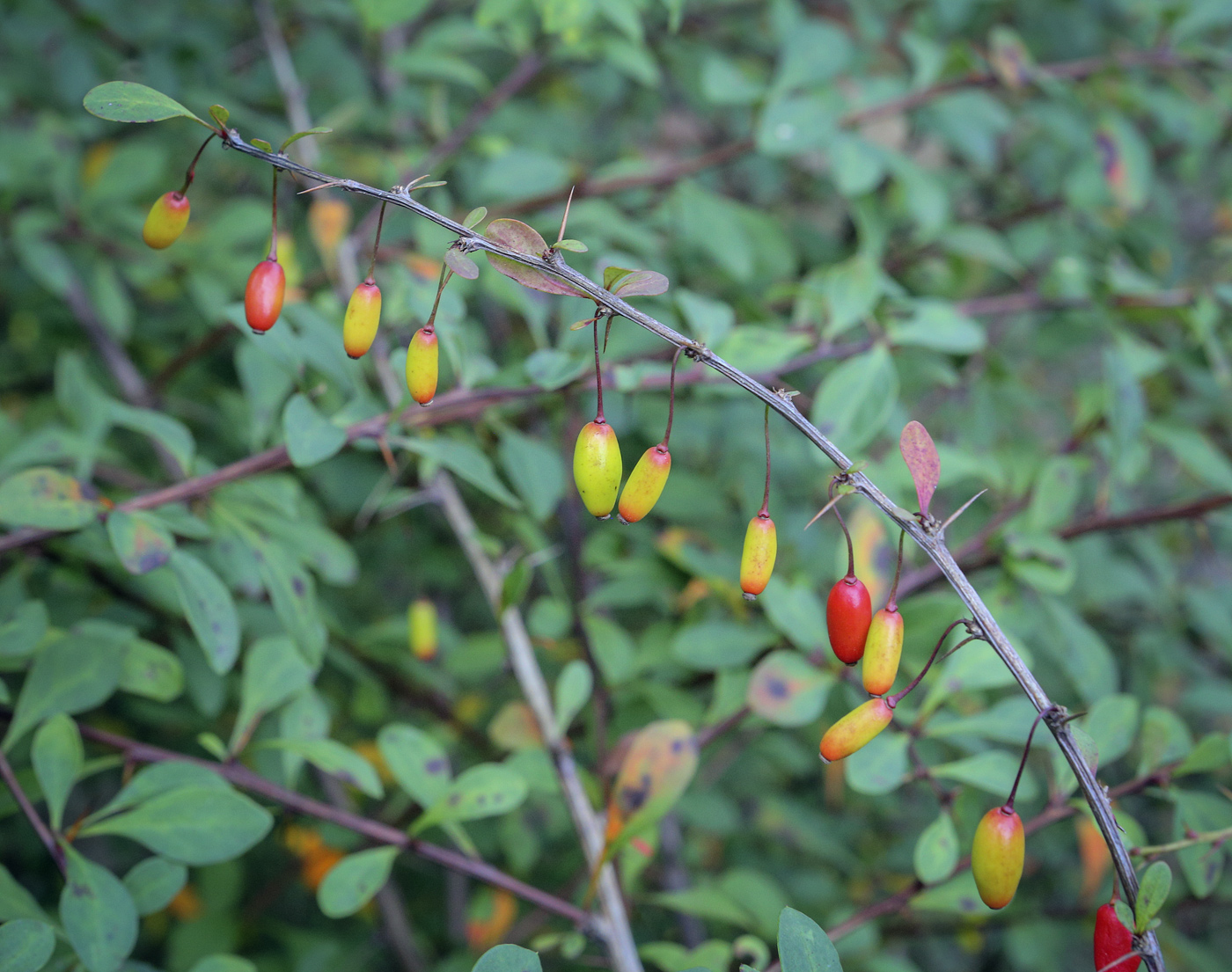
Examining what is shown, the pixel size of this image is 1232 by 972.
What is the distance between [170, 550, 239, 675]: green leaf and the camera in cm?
75

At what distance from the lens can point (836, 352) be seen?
3.33ft

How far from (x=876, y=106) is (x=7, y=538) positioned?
1221 millimetres

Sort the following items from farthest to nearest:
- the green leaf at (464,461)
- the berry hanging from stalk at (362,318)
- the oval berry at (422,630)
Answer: the oval berry at (422,630), the green leaf at (464,461), the berry hanging from stalk at (362,318)

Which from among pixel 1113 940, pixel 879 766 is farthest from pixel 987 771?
pixel 1113 940

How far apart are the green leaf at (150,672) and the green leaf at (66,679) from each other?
0.19 feet

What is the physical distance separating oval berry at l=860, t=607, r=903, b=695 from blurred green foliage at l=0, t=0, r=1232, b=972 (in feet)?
0.88

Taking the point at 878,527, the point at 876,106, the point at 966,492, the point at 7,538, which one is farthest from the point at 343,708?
the point at 876,106

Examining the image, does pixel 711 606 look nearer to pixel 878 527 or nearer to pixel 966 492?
pixel 878 527

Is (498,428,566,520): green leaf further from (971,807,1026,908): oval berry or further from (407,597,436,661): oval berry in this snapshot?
(971,807,1026,908): oval berry

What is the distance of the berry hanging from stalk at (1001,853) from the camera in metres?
0.51

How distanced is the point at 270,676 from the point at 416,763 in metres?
0.17

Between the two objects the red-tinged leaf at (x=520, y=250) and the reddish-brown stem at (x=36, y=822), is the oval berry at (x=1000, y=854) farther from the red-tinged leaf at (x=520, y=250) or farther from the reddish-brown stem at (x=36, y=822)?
the reddish-brown stem at (x=36, y=822)

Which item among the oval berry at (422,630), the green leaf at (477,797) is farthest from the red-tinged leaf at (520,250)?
the oval berry at (422,630)

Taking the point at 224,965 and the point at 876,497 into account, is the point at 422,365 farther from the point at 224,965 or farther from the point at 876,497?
the point at 224,965
